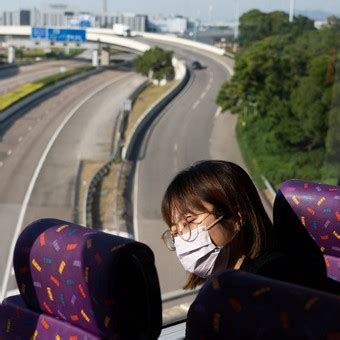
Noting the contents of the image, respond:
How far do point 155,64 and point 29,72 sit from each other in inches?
146

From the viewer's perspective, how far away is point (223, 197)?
848 mm

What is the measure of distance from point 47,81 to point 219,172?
1546 centimetres

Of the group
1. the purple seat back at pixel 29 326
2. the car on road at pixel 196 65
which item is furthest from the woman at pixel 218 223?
the car on road at pixel 196 65

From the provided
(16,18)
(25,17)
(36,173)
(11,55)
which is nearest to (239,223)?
(36,173)

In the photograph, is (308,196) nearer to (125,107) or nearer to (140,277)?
(140,277)

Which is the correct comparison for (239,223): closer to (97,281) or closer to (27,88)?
(97,281)

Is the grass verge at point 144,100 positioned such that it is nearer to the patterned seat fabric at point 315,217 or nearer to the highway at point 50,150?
the highway at point 50,150

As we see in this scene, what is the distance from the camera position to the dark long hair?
2.77ft

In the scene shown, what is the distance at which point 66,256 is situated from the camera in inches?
33.4

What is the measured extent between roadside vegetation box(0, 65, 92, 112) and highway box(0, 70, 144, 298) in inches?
12.4

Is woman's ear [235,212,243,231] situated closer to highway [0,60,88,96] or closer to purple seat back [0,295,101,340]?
purple seat back [0,295,101,340]

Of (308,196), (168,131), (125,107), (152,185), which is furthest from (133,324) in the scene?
(125,107)

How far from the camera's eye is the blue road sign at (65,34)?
1847 centimetres

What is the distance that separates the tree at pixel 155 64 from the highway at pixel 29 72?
2.45 metres
